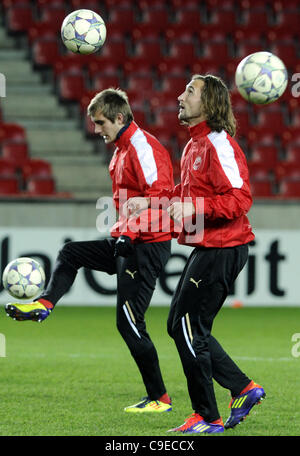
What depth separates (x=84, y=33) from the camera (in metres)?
6.20

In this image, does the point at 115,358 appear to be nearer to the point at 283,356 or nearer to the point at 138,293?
the point at 283,356

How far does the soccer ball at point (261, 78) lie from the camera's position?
216 inches

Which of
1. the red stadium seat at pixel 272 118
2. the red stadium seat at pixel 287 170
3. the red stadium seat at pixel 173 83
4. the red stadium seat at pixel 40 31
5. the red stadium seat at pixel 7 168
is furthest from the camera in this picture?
the red stadium seat at pixel 40 31

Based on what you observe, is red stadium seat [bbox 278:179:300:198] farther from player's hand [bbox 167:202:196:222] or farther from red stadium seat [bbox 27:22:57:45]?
player's hand [bbox 167:202:196:222]

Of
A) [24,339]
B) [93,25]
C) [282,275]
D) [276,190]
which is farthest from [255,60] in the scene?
[276,190]

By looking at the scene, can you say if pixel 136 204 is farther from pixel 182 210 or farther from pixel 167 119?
pixel 167 119

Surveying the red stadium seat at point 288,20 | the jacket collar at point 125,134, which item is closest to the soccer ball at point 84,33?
the jacket collar at point 125,134

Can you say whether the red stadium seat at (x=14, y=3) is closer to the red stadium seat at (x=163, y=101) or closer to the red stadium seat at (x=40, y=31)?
the red stadium seat at (x=40, y=31)

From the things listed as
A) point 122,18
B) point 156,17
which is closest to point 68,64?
point 122,18

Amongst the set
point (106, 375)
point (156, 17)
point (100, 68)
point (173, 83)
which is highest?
point (156, 17)

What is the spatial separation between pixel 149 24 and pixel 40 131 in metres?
3.61

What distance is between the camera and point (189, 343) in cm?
471

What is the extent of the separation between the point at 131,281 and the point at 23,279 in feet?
2.24

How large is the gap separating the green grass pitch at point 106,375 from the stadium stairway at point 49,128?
9.89ft
